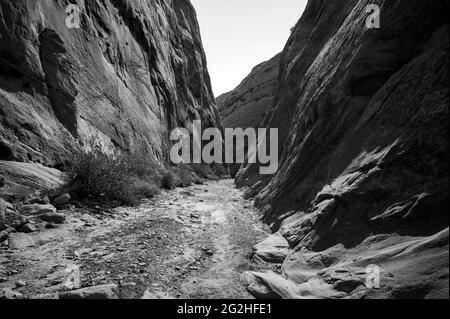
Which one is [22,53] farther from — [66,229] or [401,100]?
[401,100]

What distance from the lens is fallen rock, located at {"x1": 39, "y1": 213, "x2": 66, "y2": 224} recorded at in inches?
277

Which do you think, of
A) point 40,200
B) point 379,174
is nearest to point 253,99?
point 40,200

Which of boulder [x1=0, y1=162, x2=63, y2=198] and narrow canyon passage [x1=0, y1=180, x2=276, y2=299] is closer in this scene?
narrow canyon passage [x1=0, y1=180, x2=276, y2=299]

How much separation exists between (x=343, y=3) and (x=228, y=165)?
30368 millimetres

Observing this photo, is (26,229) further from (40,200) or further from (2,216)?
(40,200)

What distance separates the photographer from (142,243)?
6500mm

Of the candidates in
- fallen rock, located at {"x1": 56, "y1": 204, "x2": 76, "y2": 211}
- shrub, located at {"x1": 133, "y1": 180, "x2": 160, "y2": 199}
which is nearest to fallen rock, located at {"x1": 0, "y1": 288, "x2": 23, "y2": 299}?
fallen rock, located at {"x1": 56, "y1": 204, "x2": 76, "y2": 211}

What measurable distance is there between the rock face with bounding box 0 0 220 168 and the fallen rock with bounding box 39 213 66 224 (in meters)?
2.43

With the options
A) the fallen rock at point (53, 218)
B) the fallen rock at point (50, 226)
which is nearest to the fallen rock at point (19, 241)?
the fallen rock at point (50, 226)

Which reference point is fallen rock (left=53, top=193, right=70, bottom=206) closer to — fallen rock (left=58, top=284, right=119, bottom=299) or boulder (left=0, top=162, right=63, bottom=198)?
boulder (left=0, top=162, right=63, bottom=198)

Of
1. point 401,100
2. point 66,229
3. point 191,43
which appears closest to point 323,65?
point 401,100

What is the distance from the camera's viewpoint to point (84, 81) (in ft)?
44.2

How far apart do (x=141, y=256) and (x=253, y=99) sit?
154ft

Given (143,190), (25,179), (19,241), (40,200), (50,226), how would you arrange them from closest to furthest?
1. (19,241)
2. (50,226)
3. (40,200)
4. (25,179)
5. (143,190)
